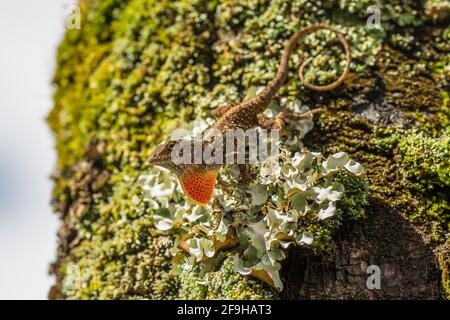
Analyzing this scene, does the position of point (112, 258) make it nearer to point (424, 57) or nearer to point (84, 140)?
point (84, 140)

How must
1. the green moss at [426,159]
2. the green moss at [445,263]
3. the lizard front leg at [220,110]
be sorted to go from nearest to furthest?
the green moss at [445,263]
the green moss at [426,159]
the lizard front leg at [220,110]

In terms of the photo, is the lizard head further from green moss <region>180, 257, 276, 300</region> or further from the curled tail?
the curled tail

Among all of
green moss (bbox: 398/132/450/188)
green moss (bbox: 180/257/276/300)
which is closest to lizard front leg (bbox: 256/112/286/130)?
green moss (bbox: 398/132/450/188)

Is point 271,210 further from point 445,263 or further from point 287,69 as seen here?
point 287,69

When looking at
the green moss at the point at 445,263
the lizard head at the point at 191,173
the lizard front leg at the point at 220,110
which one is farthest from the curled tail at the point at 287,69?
the green moss at the point at 445,263

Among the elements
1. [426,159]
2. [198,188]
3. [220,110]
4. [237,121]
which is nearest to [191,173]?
[198,188]

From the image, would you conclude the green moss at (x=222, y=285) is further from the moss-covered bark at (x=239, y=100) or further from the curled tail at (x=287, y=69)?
the curled tail at (x=287, y=69)
